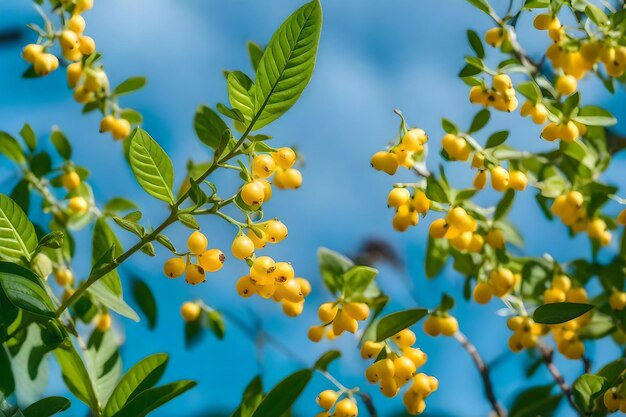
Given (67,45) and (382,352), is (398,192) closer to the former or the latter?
(382,352)

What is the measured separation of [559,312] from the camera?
1.11m

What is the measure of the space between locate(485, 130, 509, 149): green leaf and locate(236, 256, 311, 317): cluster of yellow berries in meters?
0.49

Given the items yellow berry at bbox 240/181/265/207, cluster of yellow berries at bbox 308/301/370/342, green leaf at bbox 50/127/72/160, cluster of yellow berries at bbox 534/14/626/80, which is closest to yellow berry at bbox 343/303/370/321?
cluster of yellow berries at bbox 308/301/370/342

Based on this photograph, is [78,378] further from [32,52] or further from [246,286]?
[32,52]

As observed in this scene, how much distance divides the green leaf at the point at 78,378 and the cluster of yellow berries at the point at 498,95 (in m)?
0.87

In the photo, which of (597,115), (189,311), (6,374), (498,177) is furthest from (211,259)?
(597,115)

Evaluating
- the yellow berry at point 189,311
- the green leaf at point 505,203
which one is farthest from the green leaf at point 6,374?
the green leaf at point 505,203

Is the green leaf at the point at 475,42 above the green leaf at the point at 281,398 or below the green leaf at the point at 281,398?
above

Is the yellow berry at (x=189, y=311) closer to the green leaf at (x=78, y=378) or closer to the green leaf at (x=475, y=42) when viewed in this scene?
the green leaf at (x=78, y=378)

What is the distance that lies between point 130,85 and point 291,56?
0.74 meters

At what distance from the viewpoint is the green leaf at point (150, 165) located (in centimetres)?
100

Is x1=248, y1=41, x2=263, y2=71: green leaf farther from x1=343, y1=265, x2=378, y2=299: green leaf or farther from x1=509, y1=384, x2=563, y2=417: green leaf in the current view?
x1=509, y1=384, x2=563, y2=417: green leaf

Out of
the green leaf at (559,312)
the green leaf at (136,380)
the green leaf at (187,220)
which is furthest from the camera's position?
the green leaf at (136,380)

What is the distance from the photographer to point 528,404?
177 centimetres
